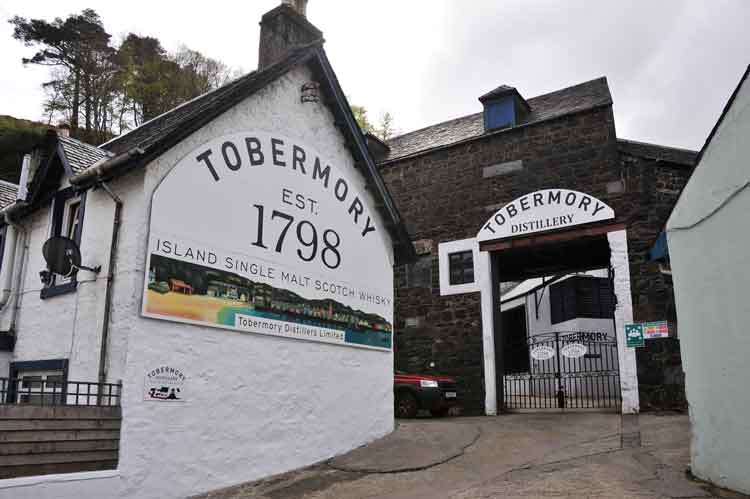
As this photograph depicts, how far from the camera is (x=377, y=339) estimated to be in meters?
12.4

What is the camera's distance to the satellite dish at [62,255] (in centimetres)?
868

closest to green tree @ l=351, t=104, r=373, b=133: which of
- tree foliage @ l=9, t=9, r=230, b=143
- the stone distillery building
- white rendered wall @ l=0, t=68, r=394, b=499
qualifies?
tree foliage @ l=9, t=9, r=230, b=143

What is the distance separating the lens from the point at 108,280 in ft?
27.7

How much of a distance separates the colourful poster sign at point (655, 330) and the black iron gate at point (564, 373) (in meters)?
1.36

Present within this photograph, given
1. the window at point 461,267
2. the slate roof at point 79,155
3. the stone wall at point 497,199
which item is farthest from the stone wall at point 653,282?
the slate roof at point 79,155

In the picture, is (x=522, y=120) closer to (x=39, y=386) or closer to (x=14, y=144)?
(x=39, y=386)

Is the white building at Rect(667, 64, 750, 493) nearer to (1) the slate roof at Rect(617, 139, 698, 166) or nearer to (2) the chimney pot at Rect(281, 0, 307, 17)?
(1) the slate roof at Rect(617, 139, 698, 166)

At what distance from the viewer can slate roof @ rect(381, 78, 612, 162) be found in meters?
17.0

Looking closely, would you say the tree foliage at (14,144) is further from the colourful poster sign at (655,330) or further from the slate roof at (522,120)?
the colourful poster sign at (655,330)

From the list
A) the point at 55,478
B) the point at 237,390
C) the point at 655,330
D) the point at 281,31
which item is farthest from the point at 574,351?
the point at 55,478

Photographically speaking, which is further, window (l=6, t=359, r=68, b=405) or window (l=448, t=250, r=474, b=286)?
window (l=448, t=250, r=474, b=286)

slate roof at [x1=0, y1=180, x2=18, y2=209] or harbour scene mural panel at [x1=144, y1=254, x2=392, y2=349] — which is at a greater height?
slate roof at [x1=0, y1=180, x2=18, y2=209]

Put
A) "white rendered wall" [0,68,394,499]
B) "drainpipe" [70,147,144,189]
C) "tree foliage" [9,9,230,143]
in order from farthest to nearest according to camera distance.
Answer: "tree foliage" [9,9,230,143] < "drainpipe" [70,147,144,189] < "white rendered wall" [0,68,394,499]

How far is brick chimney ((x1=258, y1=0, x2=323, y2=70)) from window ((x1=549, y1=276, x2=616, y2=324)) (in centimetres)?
1729
